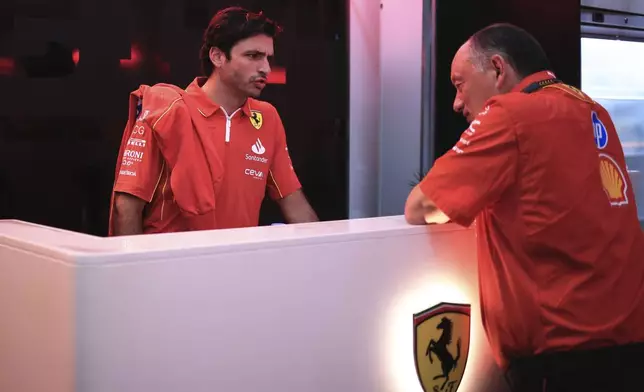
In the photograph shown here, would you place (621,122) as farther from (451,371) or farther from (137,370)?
(137,370)

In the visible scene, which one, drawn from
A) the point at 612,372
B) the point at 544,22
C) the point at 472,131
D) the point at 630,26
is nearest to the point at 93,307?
the point at 472,131

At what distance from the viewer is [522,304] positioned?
168 cm

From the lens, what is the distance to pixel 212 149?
7.32ft

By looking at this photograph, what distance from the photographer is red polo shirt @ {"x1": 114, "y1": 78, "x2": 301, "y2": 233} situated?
215 cm

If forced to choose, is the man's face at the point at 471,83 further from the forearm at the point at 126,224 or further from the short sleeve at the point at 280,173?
the forearm at the point at 126,224

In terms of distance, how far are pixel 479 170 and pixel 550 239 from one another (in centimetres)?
20

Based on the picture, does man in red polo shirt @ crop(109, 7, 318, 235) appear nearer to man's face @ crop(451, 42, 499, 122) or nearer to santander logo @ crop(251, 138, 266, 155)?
santander logo @ crop(251, 138, 266, 155)

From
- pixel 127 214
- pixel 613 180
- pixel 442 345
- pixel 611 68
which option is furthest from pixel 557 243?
pixel 611 68

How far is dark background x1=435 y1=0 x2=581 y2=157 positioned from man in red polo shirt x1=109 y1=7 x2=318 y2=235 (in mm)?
1034

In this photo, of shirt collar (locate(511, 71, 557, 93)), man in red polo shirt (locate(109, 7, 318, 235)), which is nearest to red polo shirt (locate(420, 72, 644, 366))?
shirt collar (locate(511, 71, 557, 93))

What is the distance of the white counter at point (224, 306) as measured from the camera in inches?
51.6

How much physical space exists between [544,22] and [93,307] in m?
3.05

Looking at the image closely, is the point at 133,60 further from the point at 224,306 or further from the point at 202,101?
the point at 224,306

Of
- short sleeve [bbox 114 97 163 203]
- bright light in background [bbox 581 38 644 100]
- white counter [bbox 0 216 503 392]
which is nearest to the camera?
white counter [bbox 0 216 503 392]
